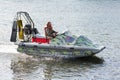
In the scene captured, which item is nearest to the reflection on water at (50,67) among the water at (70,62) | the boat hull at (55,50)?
the water at (70,62)

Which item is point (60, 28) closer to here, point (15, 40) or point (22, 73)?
point (15, 40)

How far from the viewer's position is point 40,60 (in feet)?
91.6

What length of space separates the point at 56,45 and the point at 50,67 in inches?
74.7

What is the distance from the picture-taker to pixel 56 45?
27500 millimetres

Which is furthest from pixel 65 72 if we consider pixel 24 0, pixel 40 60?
pixel 24 0

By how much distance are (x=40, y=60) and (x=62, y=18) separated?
76.8 ft

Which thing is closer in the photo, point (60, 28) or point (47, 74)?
point (47, 74)

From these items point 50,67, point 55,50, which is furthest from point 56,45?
point 50,67

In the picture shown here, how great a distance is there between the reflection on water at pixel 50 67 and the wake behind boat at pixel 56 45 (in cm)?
50

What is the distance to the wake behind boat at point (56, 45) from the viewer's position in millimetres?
27031

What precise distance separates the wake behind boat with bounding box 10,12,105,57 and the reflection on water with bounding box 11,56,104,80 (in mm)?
503

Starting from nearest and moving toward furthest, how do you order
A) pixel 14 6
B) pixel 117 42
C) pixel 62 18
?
pixel 117 42 → pixel 62 18 → pixel 14 6

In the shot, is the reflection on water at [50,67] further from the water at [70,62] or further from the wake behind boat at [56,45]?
the wake behind boat at [56,45]

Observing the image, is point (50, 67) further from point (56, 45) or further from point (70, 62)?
point (56, 45)
